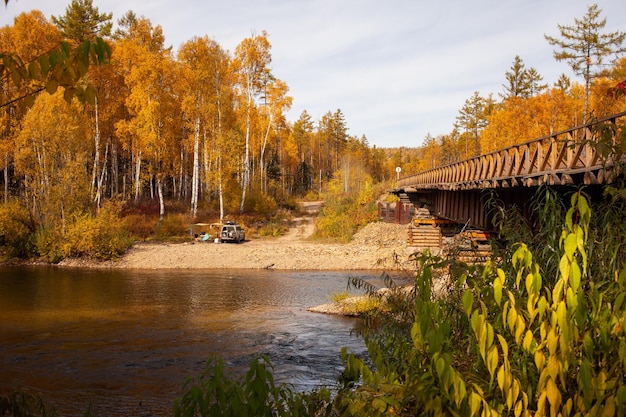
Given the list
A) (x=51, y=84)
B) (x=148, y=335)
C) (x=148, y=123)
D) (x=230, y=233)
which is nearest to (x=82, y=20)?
(x=148, y=123)

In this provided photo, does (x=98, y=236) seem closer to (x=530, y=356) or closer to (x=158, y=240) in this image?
(x=158, y=240)

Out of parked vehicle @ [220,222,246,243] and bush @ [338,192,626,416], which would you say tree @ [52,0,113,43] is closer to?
parked vehicle @ [220,222,246,243]

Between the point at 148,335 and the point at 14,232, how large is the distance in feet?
67.1

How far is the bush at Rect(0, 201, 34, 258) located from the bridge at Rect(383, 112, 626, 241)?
900 inches

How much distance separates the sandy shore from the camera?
2964 cm

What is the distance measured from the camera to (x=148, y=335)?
14.7 m

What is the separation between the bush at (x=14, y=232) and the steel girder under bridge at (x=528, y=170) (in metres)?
22.9

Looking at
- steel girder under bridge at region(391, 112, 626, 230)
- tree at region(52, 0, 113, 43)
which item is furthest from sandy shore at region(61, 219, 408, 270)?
tree at region(52, 0, 113, 43)

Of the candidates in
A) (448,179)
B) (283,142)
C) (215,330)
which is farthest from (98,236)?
(283,142)

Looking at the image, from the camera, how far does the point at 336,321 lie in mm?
16719

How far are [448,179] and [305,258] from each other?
37.0ft

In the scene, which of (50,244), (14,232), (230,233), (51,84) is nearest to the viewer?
(51,84)

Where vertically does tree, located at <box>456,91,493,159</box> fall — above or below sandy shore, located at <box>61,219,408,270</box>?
above

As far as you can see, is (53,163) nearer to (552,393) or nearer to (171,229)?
(171,229)
